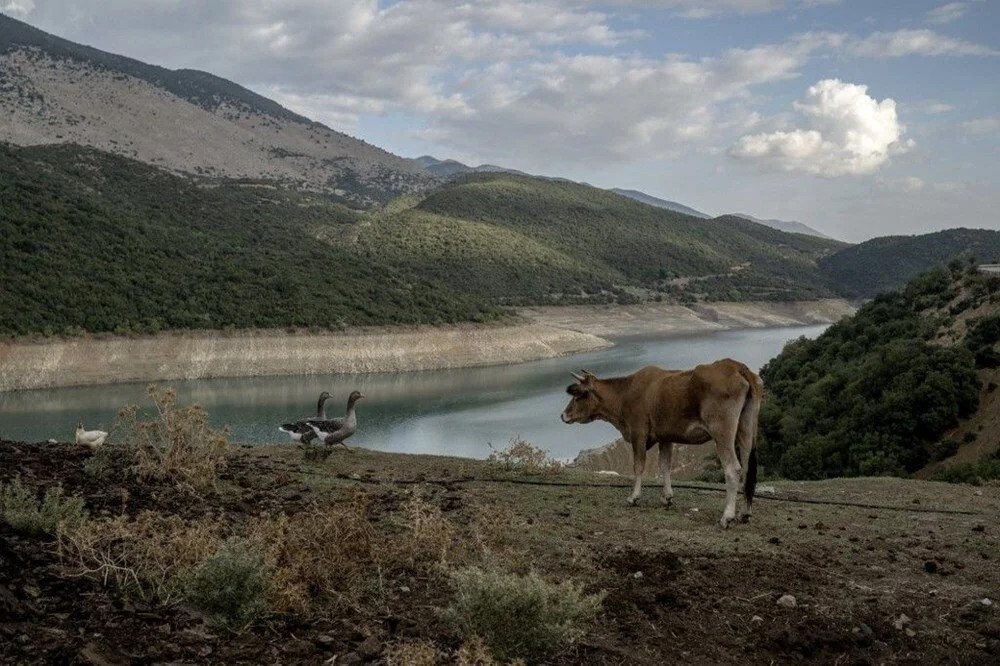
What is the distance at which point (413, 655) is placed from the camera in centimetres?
375

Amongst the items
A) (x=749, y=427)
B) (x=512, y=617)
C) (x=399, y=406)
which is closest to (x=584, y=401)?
(x=749, y=427)

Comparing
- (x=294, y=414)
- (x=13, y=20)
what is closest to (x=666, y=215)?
(x=294, y=414)

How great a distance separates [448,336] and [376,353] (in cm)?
706

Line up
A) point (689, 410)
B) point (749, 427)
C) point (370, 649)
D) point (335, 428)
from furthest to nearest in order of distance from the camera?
point (335, 428) < point (689, 410) < point (749, 427) < point (370, 649)

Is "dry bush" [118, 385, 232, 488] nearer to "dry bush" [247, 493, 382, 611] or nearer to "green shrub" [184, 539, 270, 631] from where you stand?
"dry bush" [247, 493, 382, 611]

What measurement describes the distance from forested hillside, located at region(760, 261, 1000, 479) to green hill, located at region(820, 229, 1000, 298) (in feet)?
336

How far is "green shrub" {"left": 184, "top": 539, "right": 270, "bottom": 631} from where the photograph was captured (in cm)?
423

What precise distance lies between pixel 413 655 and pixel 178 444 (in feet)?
13.8

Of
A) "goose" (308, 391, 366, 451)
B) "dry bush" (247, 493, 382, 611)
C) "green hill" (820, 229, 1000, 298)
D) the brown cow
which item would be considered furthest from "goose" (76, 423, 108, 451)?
"green hill" (820, 229, 1000, 298)

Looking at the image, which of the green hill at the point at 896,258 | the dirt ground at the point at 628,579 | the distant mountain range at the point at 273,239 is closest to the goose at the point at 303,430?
the dirt ground at the point at 628,579

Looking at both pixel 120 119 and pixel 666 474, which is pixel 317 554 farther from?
pixel 120 119

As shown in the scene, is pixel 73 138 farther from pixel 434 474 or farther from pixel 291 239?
pixel 434 474

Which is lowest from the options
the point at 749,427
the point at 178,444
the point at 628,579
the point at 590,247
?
the point at 628,579

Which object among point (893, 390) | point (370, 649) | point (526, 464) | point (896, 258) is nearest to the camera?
point (370, 649)
